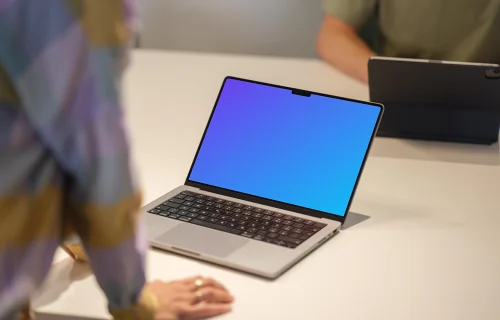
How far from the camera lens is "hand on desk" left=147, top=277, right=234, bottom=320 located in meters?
0.76

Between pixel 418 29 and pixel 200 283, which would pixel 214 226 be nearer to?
pixel 200 283

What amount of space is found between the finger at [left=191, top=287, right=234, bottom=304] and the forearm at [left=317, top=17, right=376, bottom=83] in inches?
32.5

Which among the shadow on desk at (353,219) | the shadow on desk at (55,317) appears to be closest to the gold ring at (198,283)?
the shadow on desk at (55,317)

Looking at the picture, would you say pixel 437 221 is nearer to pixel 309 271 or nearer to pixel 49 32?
pixel 309 271

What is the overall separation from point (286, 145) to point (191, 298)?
12.4 inches

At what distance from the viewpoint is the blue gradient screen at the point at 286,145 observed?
0.98 meters

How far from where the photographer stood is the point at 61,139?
56cm

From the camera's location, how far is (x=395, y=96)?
125cm

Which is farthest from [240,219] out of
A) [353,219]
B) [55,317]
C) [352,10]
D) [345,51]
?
[352,10]

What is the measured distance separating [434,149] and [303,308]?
1.76 ft

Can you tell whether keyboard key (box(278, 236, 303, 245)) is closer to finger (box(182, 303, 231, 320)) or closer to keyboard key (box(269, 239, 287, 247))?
keyboard key (box(269, 239, 287, 247))

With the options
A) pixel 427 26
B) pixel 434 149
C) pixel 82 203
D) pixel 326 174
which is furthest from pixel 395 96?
pixel 82 203

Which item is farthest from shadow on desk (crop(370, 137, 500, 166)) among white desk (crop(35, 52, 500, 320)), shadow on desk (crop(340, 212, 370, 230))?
shadow on desk (crop(340, 212, 370, 230))

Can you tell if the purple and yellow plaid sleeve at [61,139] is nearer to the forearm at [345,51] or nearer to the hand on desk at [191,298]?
the hand on desk at [191,298]
